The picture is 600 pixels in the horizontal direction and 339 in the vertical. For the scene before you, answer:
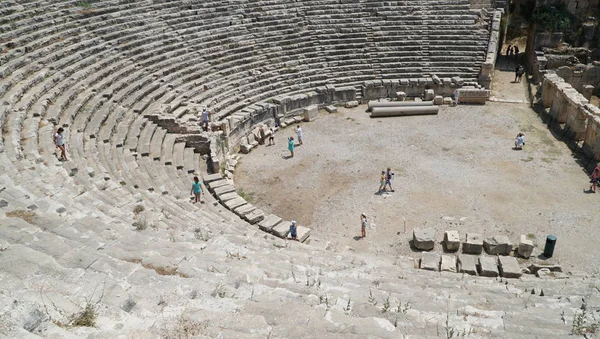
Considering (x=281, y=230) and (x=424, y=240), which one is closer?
(x=424, y=240)

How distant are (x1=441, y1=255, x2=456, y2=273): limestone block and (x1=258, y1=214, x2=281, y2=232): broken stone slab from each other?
4.55 m

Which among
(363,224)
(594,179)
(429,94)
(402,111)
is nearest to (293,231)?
(363,224)

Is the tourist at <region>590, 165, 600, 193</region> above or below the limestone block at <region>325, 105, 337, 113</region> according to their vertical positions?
below

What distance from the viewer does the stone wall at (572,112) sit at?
18094mm

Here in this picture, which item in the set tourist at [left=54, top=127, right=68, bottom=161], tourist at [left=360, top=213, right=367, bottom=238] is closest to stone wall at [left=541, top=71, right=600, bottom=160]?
tourist at [left=360, top=213, right=367, bottom=238]

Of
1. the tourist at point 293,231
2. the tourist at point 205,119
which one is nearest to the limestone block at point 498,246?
the tourist at point 293,231

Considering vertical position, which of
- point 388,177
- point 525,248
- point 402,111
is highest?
point 402,111

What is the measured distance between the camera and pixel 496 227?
14258mm

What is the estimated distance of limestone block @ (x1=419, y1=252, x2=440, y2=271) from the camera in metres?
12.2

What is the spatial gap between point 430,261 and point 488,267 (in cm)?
139

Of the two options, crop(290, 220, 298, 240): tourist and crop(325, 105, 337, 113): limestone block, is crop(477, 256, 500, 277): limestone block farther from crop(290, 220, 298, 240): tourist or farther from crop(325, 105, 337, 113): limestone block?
crop(325, 105, 337, 113): limestone block

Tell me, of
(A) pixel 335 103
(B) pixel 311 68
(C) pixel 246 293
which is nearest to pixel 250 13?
(B) pixel 311 68

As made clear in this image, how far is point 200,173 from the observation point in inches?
634

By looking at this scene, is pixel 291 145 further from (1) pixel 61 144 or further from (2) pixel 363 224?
(1) pixel 61 144
